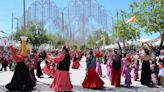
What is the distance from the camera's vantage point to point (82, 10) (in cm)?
6712

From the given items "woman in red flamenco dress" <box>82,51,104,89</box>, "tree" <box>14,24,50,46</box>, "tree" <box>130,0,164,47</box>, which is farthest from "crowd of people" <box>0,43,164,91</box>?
"tree" <box>14,24,50,46</box>

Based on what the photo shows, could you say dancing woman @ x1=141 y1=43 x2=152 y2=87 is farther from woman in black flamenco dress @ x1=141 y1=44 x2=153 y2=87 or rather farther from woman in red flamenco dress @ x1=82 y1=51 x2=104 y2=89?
woman in red flamenco dress @ x1=82 y1=51 x2=104 y2=89

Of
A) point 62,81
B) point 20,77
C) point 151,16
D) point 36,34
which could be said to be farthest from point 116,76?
point 36,34

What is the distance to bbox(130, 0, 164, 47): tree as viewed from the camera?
2698 centimetres

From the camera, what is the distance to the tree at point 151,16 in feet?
88.5

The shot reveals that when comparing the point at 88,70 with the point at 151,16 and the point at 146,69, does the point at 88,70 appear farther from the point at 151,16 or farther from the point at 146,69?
the point at 151,16

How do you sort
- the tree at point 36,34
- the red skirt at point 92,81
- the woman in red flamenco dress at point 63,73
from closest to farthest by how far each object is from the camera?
the woman in red flamenco dress at point 63,73, the red skirt at point 92,81, the tree at point 36,34

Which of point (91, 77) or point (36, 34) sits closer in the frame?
point (91, 77)

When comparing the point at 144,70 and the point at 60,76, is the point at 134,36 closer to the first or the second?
the point at 144,70

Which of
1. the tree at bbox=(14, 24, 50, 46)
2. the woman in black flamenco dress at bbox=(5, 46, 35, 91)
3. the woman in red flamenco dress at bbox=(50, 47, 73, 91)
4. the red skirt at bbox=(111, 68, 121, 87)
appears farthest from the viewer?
the tree at bbox=(14, 24, 50, 46)

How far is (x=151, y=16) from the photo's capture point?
27.8 m

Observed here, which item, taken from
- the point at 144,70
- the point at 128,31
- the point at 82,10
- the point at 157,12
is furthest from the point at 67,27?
the point at 144,70

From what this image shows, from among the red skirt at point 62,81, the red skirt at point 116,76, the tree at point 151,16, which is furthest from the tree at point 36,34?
the red skirt at point 62,81

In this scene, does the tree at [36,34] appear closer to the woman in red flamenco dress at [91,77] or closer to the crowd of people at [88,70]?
the crowd of people at [88,70]
